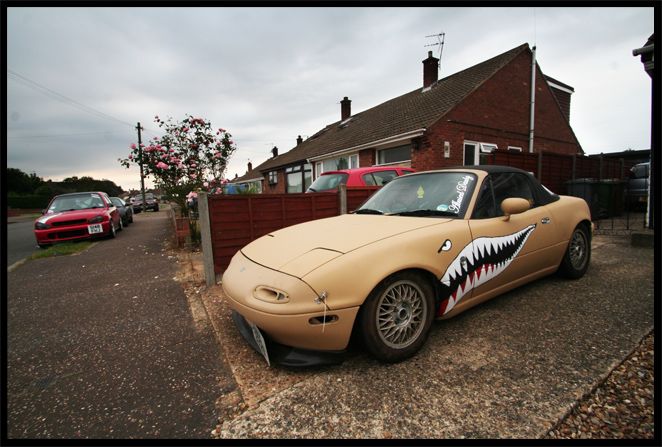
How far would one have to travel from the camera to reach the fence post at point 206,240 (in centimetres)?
379

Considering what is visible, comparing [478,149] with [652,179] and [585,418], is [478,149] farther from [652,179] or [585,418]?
[585,418]

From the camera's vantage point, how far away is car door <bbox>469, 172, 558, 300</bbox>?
2.48 metres

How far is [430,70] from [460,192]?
14782 mm

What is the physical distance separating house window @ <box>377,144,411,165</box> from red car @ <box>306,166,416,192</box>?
4.61m

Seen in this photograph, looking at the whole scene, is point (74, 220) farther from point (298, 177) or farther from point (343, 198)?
point (298, 177)

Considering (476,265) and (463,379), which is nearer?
(463,379)

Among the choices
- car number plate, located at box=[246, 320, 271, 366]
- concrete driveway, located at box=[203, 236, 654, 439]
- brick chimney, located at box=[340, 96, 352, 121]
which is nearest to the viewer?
concrete driveway, located at box=[203, 236, 654, 439]

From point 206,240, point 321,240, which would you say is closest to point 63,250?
point 206,240

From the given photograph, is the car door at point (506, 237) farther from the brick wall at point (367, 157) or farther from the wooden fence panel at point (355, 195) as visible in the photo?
the brick wall at point (367, 157)

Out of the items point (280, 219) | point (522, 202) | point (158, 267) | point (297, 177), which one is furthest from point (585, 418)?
point (297, 177)

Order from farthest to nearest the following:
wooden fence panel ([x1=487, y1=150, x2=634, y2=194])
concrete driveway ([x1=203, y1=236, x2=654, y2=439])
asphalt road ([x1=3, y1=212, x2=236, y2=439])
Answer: wooden fence panel ([x1=487, y1=150, x2=634, y2=194]) → asphalt road ([x1=3, y1=212, x2=236, y2=439]) → concrete driveway ([x1=203, y1=236, x2=654, y2=439])

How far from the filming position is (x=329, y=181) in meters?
6.58

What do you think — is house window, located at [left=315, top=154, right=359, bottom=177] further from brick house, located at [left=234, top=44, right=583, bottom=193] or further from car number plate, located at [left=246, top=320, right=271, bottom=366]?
car number plate, located at [left=246, top=320, right=271, bottom=366]

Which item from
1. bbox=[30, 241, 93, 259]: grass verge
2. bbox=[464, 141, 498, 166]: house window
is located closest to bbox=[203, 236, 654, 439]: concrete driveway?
bbox=[30, 241, 93, 259]: grass verge
